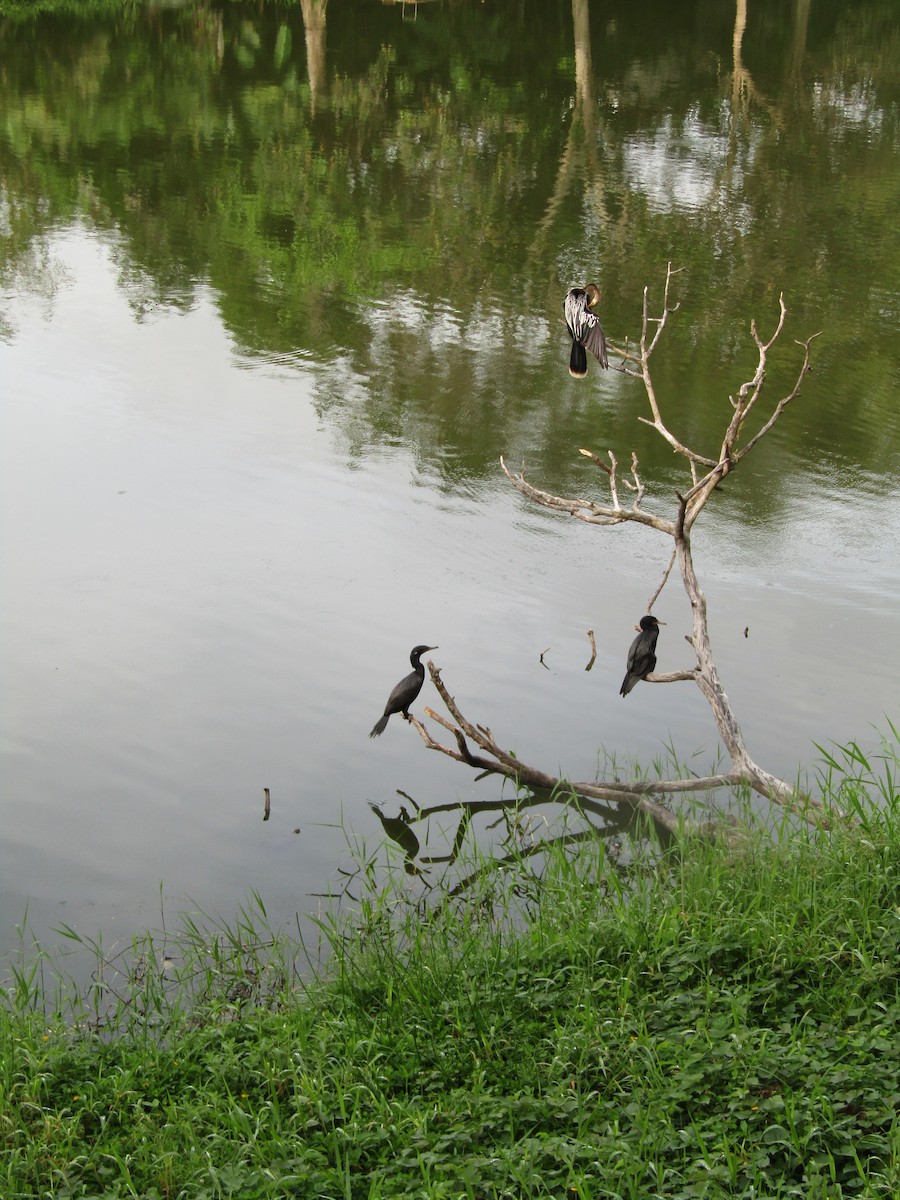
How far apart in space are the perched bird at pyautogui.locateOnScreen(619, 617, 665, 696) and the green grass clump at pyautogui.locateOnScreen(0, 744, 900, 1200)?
1.60 meters

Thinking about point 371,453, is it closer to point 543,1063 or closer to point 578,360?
point 578,360

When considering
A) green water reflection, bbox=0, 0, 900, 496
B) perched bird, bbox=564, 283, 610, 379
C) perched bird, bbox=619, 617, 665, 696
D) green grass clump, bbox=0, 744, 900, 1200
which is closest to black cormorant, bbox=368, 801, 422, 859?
green grass clump, bbox=0, 744, 900, 1200

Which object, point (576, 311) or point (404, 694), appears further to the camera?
point (576, 311)

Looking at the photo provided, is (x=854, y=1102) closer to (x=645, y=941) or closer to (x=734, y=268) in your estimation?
(x=645, y=941)

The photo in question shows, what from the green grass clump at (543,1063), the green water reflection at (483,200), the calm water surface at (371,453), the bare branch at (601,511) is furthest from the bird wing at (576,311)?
the green grass clump at (543,1063)

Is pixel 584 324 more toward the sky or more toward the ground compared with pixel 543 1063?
more toward the sky

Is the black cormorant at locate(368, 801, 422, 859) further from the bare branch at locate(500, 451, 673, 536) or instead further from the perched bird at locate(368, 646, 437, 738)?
the bare branch at locate(500, 451, 673, 536)

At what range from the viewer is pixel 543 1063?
332cm

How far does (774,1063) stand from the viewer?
10.3 ft

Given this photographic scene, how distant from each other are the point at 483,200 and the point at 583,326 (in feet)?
29.2

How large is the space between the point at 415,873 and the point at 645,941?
138cm

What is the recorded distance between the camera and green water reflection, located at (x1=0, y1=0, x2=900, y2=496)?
31.9ft

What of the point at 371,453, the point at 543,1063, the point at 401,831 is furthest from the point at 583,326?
the point at 543,1063

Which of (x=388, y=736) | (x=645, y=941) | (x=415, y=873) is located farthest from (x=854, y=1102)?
(x=388, y=736)
